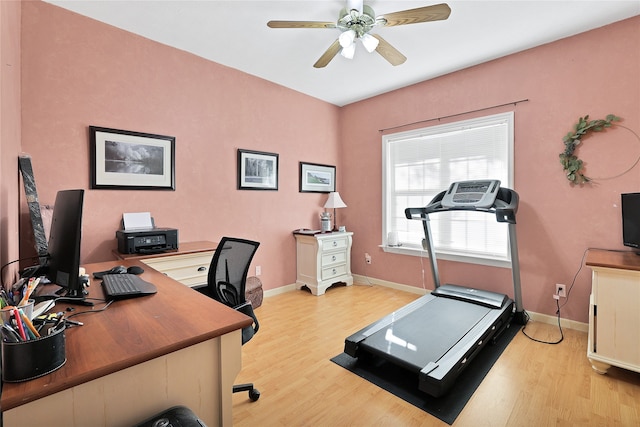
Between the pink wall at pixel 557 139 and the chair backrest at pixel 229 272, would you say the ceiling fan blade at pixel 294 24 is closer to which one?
the chair backrest at pixel 229 272

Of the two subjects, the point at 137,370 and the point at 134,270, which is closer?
the point at 137,370

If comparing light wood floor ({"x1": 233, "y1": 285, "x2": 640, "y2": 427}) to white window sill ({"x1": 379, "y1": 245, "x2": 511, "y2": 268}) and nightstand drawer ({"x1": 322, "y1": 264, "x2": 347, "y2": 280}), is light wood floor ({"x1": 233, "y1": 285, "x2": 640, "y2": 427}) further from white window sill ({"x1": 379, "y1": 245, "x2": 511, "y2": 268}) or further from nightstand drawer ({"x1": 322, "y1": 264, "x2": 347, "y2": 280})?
nightstand drawer ({"x1": 322, "y1": 264, "x2": 347, "y2": 280})

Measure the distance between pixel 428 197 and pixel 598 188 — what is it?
161 cm

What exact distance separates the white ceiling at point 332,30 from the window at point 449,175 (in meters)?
0.77

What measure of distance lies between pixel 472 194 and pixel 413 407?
1985mm

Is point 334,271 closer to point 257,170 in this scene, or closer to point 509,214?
point 257,170

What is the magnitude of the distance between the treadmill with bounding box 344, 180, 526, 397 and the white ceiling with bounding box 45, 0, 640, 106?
4.54 ft

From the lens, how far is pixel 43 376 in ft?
2.47

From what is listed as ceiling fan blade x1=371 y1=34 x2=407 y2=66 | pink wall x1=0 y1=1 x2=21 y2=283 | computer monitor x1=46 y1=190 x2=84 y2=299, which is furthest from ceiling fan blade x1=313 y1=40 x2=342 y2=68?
computer monitor x1=46 y1=190 x2=84 y2=299

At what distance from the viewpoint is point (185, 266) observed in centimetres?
267

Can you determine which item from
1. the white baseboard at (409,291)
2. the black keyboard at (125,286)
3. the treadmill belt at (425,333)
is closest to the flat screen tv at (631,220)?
the white baseboard at (409,291)

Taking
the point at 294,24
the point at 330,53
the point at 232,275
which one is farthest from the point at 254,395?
the point at 330,53

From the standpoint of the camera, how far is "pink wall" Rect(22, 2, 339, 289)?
7.82 ft

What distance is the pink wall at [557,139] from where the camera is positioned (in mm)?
2609
